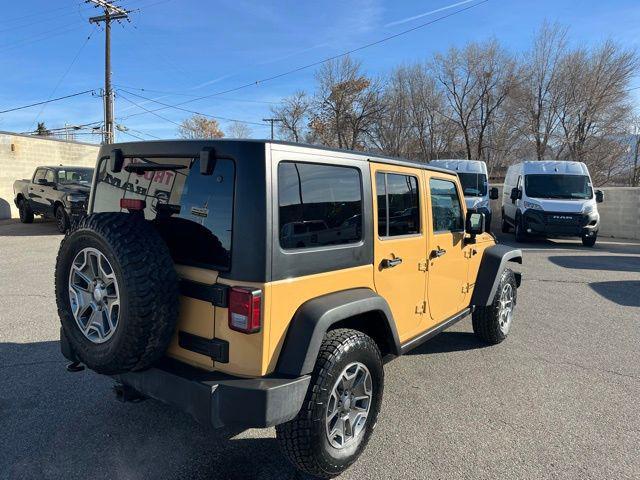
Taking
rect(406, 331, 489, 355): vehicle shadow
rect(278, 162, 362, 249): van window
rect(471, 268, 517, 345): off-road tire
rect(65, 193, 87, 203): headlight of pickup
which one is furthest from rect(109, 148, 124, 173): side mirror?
rect(65, 193, 87, 203): headlight of pickup

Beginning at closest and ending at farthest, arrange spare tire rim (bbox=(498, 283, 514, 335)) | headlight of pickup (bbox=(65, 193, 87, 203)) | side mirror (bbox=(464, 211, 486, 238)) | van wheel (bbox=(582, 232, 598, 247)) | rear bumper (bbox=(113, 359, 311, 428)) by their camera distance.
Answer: rear bumper (bbox=(113, 359, 311, 428)) < side mirror (bbox=(464, 211, 486, 238)) < spare tire rim (bbox=(498, 283, 514, 335)) < headlight of pickup (bbox=(65, 193, 87, 203)) < van wheel (bbox=(582, 232, 598, 247))

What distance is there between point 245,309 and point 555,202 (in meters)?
13.3

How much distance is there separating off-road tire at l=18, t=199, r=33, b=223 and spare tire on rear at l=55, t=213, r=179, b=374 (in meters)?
15.2

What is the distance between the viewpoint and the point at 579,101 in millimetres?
28484

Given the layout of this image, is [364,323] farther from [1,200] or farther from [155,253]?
[1,200]

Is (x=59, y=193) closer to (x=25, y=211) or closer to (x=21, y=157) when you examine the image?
(x=25, y=211)

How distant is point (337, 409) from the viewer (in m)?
2.67

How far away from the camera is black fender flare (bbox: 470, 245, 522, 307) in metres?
4.57

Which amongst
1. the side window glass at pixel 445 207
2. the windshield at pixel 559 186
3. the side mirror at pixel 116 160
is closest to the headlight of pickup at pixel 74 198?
the side mirror at pixel 116 160

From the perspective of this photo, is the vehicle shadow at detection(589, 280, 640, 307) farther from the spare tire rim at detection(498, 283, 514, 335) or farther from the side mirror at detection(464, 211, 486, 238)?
the side mirror at detection(464, 211, 486, 238)

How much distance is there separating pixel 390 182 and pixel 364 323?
3.33 ft

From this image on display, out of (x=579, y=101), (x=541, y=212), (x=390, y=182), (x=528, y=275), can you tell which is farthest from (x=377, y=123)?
(x=390, y=182)

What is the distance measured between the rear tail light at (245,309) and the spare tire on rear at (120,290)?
1.11 ft

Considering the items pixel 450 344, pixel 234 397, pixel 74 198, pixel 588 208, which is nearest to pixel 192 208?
pixel 234 397
